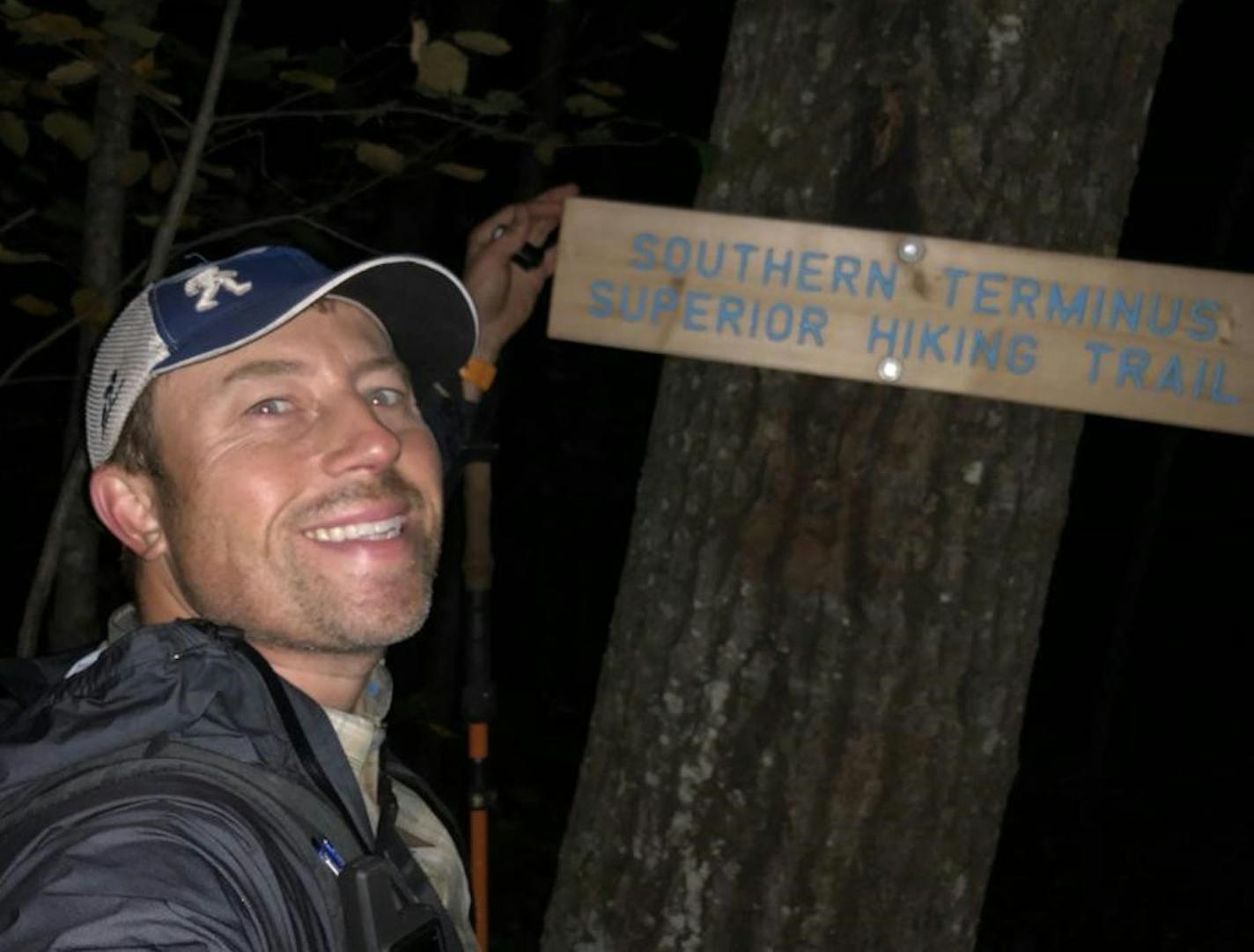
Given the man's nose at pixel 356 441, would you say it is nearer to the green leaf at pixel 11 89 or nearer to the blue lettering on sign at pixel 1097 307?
the blue lettering on sign at pixel 1097 307

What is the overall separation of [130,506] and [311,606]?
1.11 ft

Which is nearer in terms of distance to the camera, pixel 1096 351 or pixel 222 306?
pixel 222 306

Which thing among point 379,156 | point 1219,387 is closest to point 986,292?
point 1219,387

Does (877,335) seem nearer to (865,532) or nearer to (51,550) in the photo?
(865,532)

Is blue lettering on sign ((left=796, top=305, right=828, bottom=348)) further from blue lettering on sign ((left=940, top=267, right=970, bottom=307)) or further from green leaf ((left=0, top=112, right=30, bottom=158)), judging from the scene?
green leaf ((left=0, top=112, right=30, bottom=158))

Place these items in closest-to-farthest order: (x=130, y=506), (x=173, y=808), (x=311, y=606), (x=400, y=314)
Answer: (x=173, y=808), (x=311, y=606), (x=130, y=506), (x=400, y=314)

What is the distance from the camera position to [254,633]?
196 centimetres

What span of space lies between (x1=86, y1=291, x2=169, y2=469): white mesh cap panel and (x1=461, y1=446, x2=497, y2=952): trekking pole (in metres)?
0.85

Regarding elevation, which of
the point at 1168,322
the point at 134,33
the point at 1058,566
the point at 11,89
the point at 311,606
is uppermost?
the point at 134,33

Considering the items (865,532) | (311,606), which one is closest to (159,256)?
(311,606)

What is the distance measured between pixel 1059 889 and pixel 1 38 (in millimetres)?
8196

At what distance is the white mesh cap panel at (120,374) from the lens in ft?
6.50

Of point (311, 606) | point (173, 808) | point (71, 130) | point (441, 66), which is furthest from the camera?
point (71, 130)

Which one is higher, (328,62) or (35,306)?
(328,62)
